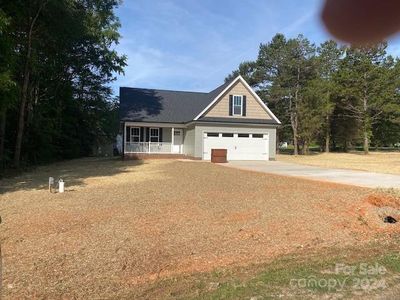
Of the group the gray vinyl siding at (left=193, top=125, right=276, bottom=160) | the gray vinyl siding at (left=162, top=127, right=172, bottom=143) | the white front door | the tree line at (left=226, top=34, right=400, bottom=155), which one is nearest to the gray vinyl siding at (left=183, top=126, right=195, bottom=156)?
the white front door

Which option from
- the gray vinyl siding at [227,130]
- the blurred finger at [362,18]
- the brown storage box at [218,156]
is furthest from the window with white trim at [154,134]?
the blurred finger at [362,18]

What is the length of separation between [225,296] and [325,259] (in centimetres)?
218

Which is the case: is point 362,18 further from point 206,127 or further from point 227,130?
point 227,130

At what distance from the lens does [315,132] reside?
161 feet

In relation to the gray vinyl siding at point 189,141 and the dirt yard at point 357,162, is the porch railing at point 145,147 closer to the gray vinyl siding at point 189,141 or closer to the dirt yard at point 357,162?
the gray vinyl siding at point 189,141

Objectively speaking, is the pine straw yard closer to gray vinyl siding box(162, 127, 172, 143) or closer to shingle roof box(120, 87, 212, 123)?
shingle roof box(120, 87, 212, 123)

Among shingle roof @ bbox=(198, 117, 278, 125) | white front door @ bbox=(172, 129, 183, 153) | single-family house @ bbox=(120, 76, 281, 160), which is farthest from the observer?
white front door @ bbox=(172, 129, 183, 153)

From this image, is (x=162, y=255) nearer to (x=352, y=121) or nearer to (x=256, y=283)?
(x=256, y=283)

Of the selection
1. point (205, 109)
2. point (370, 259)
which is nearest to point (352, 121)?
point (205, 109)

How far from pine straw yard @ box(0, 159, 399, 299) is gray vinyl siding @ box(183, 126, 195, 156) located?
63.0ft

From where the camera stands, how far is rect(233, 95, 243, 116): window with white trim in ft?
112

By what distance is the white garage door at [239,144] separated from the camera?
32750mm

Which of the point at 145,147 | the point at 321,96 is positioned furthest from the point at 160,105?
the point at 321,96

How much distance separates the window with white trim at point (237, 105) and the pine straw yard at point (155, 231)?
66.3 ft
